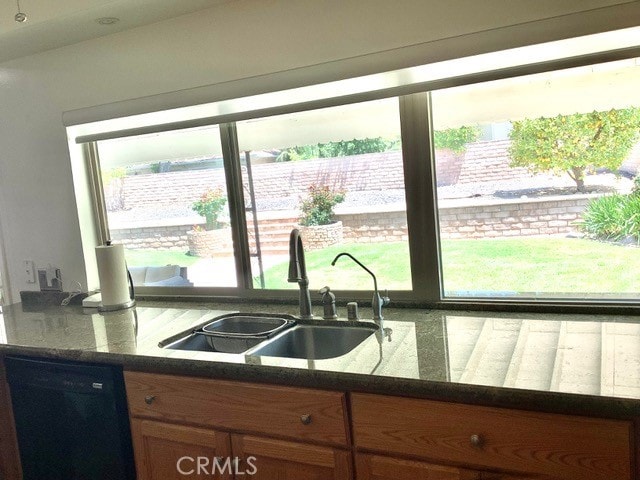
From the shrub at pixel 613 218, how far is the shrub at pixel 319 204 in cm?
93

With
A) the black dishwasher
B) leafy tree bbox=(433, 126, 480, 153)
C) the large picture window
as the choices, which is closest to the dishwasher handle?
the black dishwasher

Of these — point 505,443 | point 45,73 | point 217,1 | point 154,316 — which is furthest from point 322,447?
point 45,73

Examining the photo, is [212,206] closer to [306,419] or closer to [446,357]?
[306,419]

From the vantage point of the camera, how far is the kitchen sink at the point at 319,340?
2059 millimetres

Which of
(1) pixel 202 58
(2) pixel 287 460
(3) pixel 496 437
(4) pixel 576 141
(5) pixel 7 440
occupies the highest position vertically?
(1) pixel 202 58

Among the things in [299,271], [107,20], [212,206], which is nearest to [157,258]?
[212,206]

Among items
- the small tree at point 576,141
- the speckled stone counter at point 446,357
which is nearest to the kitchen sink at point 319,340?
the speckled stone counter at point 446,357

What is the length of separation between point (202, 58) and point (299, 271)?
3.16 ft

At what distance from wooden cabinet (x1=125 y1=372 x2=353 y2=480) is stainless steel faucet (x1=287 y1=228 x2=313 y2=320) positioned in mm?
515

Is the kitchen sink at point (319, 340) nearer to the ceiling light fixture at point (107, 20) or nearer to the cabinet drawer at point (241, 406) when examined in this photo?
the cabinet drawer at point (241, 406)

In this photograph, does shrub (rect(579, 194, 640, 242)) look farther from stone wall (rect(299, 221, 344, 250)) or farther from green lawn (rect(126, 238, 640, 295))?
stone wall (rect(299, 221, 344, 250))

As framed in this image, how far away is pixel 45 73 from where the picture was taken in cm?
275

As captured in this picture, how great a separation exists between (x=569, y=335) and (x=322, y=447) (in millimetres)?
810

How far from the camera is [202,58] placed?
2.36 m
